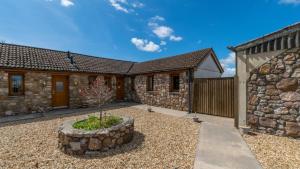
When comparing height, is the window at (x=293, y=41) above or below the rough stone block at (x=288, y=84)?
above

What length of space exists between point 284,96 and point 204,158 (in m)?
3.87

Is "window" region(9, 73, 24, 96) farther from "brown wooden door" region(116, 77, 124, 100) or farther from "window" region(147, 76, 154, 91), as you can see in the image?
"window" region(147, 76, 154, 91)

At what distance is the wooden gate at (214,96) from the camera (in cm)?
831

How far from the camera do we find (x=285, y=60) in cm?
513

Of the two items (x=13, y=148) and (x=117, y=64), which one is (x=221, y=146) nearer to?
(x=13, y=148)

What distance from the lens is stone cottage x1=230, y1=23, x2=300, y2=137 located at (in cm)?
498

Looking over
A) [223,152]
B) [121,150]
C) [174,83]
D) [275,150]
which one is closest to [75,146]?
[121,150]

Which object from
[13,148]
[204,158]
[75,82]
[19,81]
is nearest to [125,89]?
[75,82]

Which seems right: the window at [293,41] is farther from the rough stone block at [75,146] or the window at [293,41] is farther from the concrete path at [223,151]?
the rough stone block at [75,146]

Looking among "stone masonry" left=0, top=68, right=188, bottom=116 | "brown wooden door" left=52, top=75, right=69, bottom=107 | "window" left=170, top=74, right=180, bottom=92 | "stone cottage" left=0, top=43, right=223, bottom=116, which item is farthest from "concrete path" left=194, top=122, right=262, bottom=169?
"brown wooden door" left=52, top=75, right=69, bottom=107

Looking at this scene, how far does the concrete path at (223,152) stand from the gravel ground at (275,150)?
8.5 inches

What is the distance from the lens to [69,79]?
36.0ft

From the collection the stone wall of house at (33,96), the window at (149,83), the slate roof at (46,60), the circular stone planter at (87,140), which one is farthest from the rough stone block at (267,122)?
the slate roof at (46,60)

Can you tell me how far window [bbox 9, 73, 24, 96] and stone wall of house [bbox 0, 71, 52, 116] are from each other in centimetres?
27
